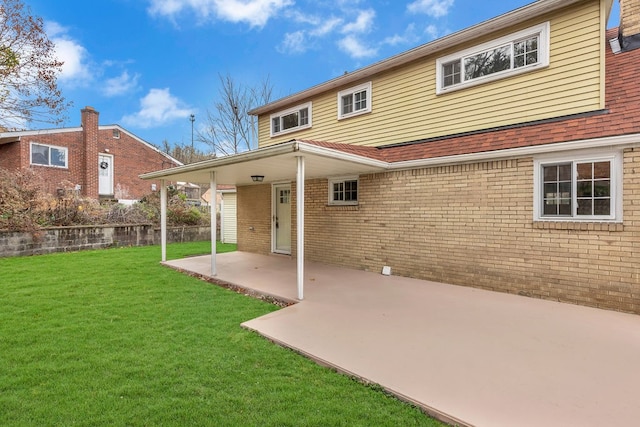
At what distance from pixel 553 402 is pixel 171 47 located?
964 inches

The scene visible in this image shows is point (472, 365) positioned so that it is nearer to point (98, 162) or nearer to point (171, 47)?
point (98, 162)

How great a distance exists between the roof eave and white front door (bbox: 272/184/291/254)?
3.03m

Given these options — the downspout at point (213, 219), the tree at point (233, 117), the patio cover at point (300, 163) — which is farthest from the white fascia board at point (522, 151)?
the tree at point (233, 117)

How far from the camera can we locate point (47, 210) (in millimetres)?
10727

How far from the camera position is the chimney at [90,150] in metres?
17.1

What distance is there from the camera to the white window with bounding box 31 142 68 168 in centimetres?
1544

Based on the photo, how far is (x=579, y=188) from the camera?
513 cm

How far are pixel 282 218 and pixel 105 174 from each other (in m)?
13.7

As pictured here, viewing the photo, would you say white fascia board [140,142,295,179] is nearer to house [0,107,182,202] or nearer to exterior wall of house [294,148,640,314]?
exterior wall of house [294,148,640,314]

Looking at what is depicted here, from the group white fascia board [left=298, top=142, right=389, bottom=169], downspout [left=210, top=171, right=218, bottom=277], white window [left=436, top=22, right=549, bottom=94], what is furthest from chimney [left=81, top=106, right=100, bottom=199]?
white window [left=436, top=22, right=549, bottom=94]

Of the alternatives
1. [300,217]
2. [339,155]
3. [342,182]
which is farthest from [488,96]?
[300,217]

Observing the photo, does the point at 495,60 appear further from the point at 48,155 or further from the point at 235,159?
the point at 48,155

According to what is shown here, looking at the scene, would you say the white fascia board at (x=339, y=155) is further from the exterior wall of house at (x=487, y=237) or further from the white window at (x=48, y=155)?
the white window at (x=48, y=155)

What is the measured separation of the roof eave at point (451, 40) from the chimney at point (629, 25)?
205 centimetres
